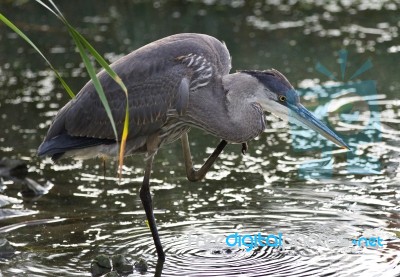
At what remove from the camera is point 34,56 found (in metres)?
12.7

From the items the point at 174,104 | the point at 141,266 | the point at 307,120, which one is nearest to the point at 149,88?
the point at 174,104

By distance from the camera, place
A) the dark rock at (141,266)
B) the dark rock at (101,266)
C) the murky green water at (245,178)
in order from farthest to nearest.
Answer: the murky green water at (245,178) → the dark rock at (141,266) → the dark rock at (101,266)

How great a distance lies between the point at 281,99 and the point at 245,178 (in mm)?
2111

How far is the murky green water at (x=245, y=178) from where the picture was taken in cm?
640

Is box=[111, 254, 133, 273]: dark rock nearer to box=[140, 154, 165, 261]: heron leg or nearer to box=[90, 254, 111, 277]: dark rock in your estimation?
box=[90, 254, 111, 277]: dark rock

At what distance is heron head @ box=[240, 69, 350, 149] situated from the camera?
20.2ft

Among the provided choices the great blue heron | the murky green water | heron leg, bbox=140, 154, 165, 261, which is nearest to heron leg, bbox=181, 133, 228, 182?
the murky green water

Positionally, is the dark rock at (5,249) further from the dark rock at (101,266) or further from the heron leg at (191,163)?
the heron leg at (191,163)

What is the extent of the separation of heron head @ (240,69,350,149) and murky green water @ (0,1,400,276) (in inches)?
34.1

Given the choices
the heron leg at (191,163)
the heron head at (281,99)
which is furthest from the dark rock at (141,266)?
the heron head at (281,99)

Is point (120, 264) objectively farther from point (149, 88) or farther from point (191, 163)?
point (191, 163)

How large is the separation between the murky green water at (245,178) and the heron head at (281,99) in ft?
2.84

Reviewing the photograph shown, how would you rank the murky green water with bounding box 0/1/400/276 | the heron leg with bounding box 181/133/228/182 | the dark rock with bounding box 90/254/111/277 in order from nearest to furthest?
the dark rock with bounding box 90/254/111/277
the murky green water with bounding box 0/1/400/276
the heron leg with bounding box 181/133/228/182

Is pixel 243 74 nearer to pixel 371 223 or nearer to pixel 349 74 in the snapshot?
pixel 371 223
